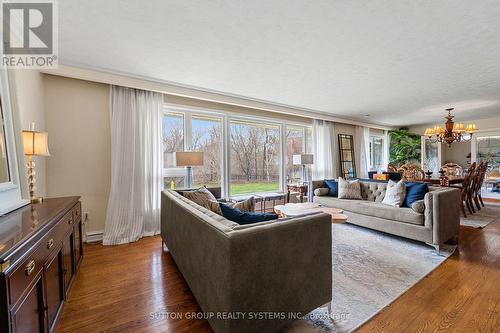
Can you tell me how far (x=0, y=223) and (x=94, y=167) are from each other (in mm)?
2226

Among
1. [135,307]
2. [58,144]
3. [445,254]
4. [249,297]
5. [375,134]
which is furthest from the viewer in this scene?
→ [375,134]

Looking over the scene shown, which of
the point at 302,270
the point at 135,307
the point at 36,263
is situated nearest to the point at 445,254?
the point at 302,270

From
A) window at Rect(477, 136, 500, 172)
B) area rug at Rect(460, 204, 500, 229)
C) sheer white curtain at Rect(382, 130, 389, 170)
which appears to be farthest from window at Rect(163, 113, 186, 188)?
window at Rect(477, 136, 500, 172)

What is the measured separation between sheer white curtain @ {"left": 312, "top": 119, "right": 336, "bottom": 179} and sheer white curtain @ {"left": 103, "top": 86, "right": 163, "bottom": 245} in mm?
4054

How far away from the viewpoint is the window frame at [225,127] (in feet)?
13.5

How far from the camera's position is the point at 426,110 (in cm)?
561

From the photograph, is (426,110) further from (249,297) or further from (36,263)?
(36,263)

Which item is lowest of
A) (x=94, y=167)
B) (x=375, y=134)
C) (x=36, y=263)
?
(x=36, y=263)

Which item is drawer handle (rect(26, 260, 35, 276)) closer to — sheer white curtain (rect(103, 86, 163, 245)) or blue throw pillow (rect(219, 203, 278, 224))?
blue throw pillow (rect(219, 203, 278, 224))

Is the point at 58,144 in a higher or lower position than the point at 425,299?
higher

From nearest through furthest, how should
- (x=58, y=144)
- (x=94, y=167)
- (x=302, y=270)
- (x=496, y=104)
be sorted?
(x=302, y=270) → (x=58, y=144) → (x=94, y=167) → (x=496, y=104)

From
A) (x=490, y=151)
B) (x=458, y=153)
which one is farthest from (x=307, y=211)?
(x=458, y=153)

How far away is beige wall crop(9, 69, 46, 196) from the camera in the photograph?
2.15 meters

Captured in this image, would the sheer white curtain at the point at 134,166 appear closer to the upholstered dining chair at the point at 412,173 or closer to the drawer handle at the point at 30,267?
the drawer handle at the point at 30,267
